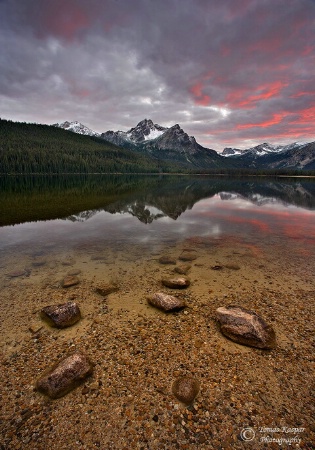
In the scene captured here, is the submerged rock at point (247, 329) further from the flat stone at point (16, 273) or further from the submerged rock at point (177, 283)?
the flat stone at point (16, 273)

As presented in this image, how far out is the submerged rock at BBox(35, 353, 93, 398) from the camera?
728 centimetres

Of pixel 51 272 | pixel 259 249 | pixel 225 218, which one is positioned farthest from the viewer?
pixel 225 218

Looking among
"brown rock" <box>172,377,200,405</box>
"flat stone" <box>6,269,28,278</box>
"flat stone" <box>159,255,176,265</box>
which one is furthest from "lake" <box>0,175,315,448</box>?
"brown rock" <box>172,377,200,405</box>

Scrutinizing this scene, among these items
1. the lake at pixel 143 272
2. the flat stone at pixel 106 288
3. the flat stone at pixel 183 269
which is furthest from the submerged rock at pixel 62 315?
the flat stone at pixel 183 269

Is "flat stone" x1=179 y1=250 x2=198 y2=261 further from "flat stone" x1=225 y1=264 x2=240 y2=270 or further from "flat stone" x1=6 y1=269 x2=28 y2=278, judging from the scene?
"flat stone" x1=6 y1=269 x2=28 y2=278

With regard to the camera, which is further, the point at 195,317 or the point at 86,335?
the point at 195,317

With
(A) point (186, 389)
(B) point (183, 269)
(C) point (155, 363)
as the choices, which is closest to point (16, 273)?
(B) point (183, 269)

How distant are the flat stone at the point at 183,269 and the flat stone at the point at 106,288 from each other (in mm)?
4812

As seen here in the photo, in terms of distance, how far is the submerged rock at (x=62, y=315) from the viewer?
34.3ft

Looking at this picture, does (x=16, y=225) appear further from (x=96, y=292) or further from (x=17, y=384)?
(x=17, y=384)

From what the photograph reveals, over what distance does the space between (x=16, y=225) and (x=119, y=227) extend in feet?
45.2

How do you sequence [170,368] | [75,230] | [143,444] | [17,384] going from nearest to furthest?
[143,444]
[17,384]
[170,368]
[75,230]

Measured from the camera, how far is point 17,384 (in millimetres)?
7605

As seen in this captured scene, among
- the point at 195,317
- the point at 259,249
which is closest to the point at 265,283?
the point at 195,317
